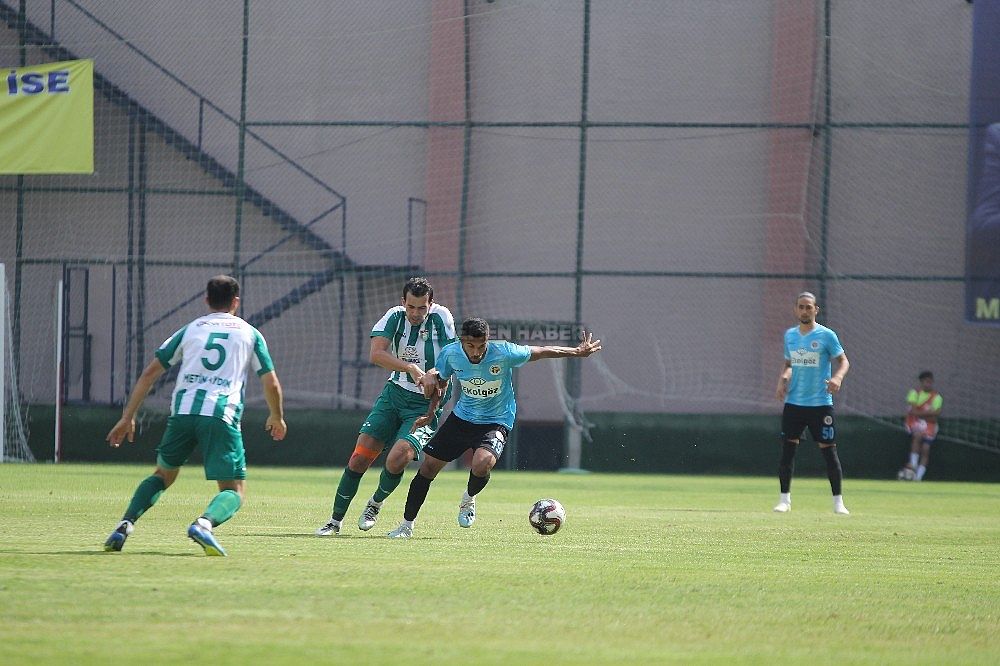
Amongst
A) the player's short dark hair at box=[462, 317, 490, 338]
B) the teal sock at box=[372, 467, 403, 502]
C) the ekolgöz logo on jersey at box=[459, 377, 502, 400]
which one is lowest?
the teal sock at box=[372, 467, 403, 502]

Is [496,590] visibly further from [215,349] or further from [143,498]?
[143,498]

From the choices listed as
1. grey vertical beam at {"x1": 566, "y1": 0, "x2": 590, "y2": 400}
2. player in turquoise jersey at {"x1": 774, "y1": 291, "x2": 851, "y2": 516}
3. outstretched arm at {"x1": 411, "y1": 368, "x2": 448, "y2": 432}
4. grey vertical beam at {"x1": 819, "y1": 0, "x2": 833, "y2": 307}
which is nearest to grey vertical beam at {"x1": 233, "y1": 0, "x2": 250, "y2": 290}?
grey vertical beam at {"x1": 566, "y1": 0, "x2": 590, "y2": 400}

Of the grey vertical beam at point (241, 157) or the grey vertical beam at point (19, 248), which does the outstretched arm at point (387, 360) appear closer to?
the grey vertical beam at point (241, 157)

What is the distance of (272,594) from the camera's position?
717cm

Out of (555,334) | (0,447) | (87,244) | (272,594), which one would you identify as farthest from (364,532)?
(87,244)

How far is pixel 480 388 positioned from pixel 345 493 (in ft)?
4.11

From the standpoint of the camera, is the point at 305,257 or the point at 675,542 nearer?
→ the point at 675,542

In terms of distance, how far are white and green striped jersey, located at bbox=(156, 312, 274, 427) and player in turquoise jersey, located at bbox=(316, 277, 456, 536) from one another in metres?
2.20

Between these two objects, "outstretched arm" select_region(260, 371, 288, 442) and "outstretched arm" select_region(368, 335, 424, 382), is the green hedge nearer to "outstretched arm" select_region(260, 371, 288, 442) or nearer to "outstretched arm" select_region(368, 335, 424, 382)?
"outstretched arm" select_region(368, 335, 424, 382)

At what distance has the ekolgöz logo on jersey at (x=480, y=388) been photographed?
1109 cm

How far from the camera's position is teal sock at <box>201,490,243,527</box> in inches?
342

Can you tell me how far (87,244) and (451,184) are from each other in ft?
21.5

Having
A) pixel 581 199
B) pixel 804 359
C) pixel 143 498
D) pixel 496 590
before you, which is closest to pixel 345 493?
pixel 143 498

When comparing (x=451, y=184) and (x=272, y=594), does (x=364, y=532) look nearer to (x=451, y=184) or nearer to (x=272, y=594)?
(x=272, y=594)
